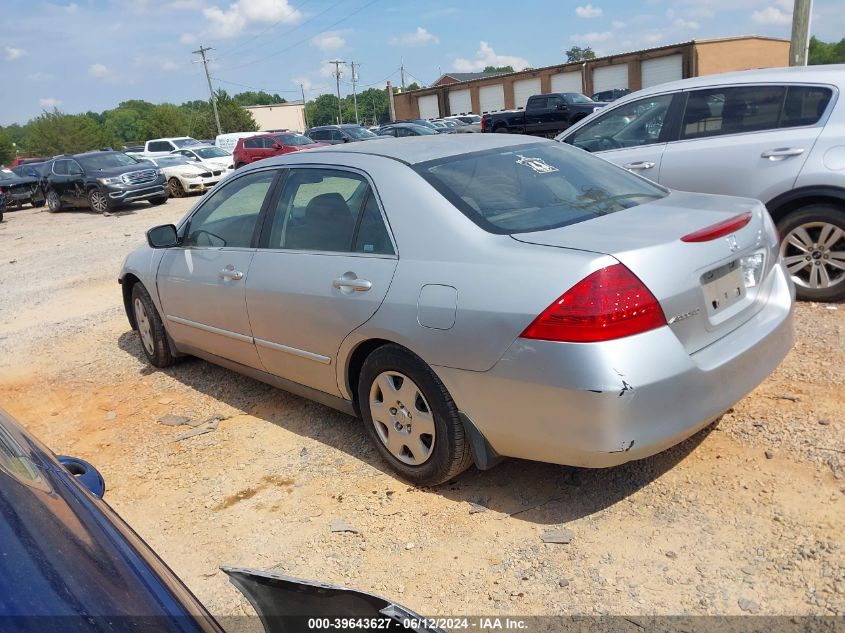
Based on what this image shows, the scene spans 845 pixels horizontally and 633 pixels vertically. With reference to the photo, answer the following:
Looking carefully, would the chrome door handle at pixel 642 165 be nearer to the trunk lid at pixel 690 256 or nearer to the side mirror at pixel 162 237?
the trunk lid at pixel 690 256

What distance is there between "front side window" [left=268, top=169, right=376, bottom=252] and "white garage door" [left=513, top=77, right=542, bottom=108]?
186 ft

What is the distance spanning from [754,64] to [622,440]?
5525cm

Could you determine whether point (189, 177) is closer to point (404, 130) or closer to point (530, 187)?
point (404, 130)

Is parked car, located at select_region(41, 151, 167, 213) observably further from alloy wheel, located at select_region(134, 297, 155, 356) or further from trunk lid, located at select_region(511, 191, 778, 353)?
trunk lid, located at select_region(511, 191, 778, 353)

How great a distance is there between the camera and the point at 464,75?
281 ft

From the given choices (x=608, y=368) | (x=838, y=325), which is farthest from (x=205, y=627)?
(x=838, y=325)

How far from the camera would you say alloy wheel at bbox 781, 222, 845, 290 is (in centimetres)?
550

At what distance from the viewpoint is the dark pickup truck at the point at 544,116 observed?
26.3 meters

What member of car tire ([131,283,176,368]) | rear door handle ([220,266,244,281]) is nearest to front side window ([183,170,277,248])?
rear door handle ([220,266,244,281])

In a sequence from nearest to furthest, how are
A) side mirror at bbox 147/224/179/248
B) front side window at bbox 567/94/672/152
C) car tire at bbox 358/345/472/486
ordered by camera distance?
car tire at bbox 358/345/472/486
side mirror at bbox 147/224/179/248
front side window at bbox 567/94/672/152

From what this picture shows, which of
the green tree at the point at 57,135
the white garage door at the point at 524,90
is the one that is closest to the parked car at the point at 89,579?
the white garage door at the point at 524,90

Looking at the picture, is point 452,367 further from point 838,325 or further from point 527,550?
point 838,325

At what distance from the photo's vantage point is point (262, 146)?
23719 millimetres

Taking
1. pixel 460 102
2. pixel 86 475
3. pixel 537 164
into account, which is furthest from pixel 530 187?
pixel 460 102
